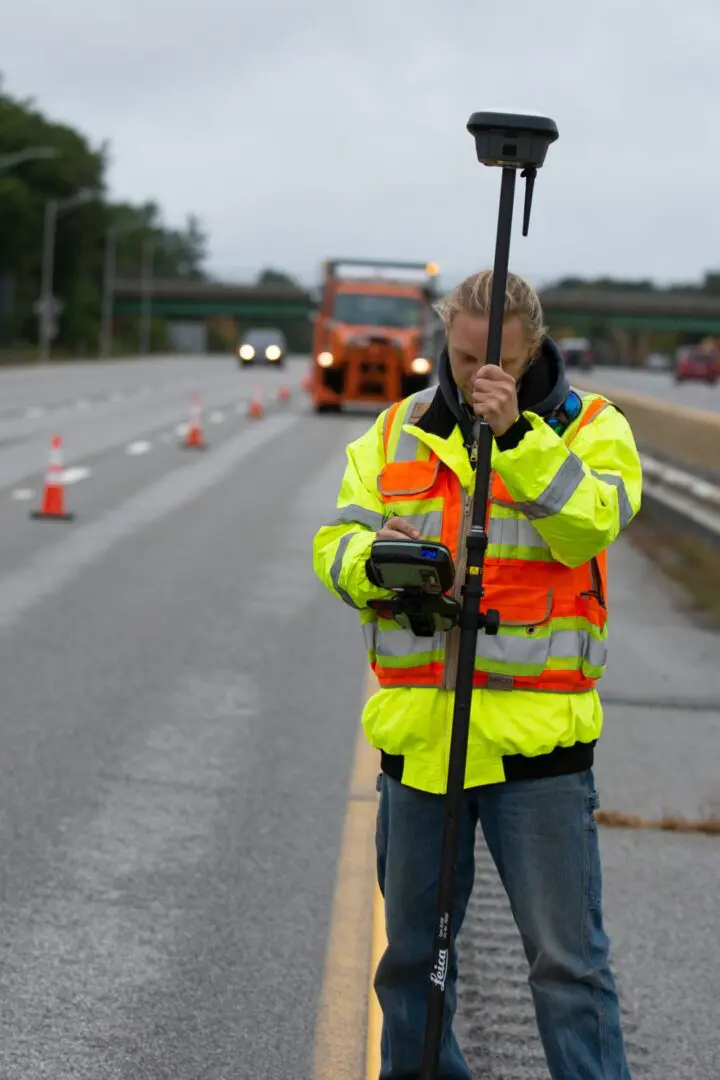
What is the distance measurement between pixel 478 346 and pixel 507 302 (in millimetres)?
94

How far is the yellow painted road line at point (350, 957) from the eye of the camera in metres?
4.85

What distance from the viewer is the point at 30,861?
257 inches

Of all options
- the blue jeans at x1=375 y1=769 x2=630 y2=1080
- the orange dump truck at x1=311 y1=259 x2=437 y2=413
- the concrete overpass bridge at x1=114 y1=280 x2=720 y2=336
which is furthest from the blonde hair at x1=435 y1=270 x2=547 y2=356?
the concrete overpass bridge at x1=114 y1=280 x2=720 y2=336

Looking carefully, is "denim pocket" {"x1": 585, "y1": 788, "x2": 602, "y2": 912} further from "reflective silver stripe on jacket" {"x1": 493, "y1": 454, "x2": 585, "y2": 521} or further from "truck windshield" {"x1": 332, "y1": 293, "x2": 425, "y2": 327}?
"truck windshield" {"x1": 332, "y1": 293, "x2": 425, "y2": 327}

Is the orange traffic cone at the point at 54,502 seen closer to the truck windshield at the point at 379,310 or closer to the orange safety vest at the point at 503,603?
the orange safety vest at the point at 503,603

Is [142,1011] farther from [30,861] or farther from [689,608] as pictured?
[689,608]

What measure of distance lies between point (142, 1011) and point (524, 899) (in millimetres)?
1620

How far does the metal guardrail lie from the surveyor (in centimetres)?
1099

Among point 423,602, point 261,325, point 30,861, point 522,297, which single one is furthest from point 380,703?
point 261,325

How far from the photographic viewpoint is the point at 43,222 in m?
102

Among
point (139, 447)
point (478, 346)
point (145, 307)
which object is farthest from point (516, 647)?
point (145, 307)

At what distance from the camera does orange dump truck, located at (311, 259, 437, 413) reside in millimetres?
37812

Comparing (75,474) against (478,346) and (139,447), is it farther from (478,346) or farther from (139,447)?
(478,346)

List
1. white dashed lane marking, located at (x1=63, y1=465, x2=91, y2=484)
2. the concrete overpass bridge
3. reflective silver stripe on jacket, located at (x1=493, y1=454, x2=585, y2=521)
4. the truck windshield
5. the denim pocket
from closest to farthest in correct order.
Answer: reflective silver stripe on jacket, located at (x1=493, y1=454, x2=585, y2=521)
the denim pocket
white dashed lane marking, located at (x1=63, y1=465, x2=91, y2=484)
the truck windshield
the concrete overpass bridge
